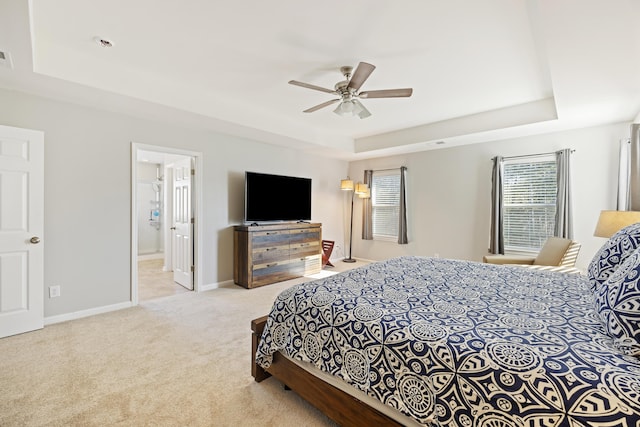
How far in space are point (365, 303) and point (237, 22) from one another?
2.29 m

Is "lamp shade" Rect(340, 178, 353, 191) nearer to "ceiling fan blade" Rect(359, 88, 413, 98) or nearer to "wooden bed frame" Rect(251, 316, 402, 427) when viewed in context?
"ceiling fan blade" Rect(359, 88, 413, 98)

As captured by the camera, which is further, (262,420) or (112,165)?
(112,165)

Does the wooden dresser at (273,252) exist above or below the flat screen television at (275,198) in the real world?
below

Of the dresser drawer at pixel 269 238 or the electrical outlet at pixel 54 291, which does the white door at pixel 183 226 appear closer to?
the dresser drawer at pixel 269 238

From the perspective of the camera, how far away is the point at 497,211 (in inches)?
183

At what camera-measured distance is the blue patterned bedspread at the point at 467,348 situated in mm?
949

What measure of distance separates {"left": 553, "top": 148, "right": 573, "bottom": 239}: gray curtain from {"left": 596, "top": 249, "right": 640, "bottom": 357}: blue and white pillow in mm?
3442

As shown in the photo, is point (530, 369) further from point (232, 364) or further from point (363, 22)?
point (363, 22)

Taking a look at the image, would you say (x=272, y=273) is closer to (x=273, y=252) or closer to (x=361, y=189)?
(x=273, y=252)

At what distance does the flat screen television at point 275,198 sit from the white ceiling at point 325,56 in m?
0.90

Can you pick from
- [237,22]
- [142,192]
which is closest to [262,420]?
[237,22]

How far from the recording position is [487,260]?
3.97 meters

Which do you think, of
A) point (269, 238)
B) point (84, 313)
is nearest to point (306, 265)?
point (269, 238)

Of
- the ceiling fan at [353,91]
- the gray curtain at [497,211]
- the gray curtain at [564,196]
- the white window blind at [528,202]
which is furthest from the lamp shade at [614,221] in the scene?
the ceiling fan at [353,91]
